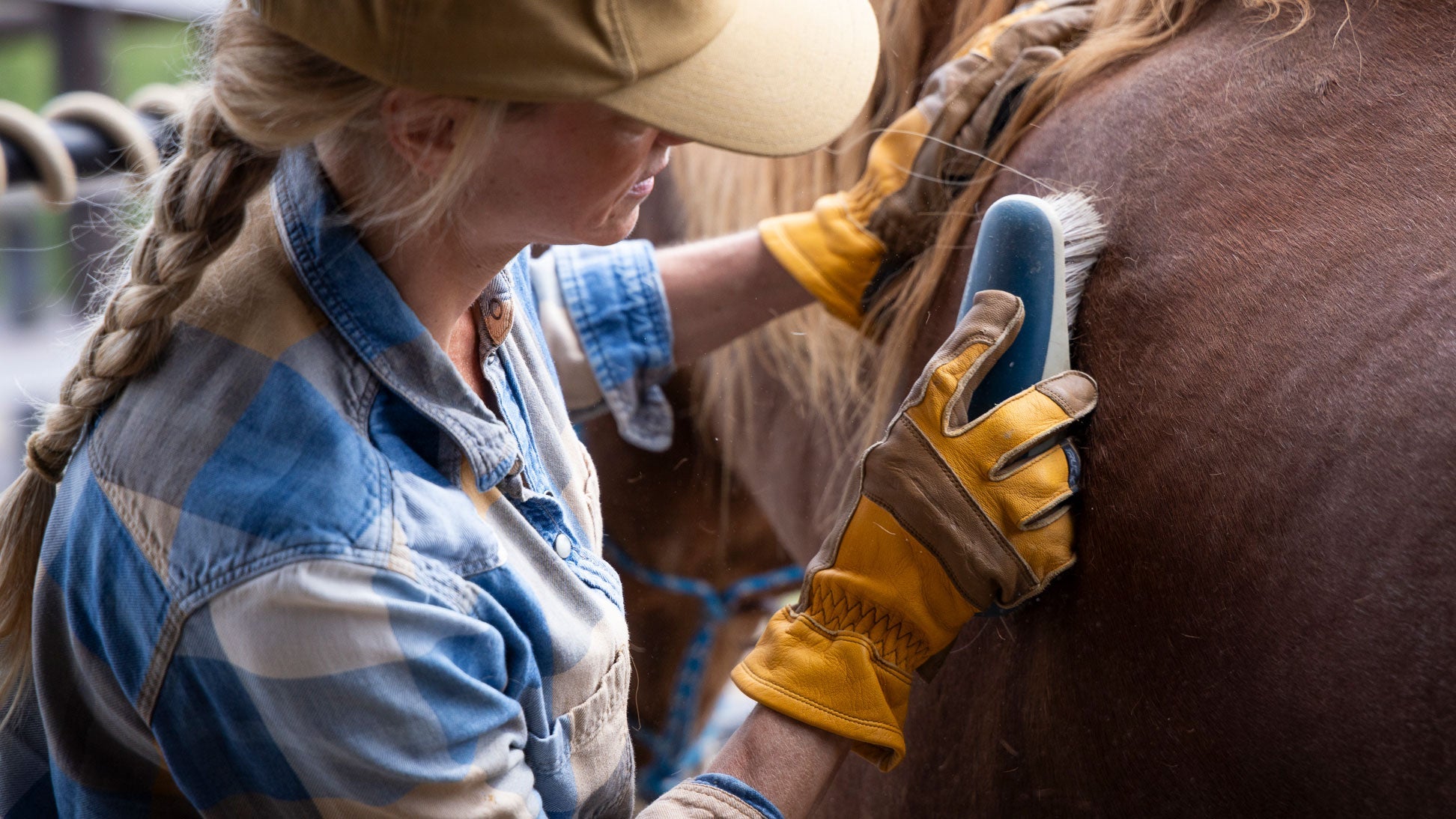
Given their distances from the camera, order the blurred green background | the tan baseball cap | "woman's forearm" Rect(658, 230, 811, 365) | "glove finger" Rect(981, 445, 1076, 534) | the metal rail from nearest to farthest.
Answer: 1. the tan baseball cap
2. "glove finger" Rect(981, 445, 1076, 534)
3. "woman's forearm" Rect(658, 230, 811, 365)
4. the metal rail
5. the blurred green background

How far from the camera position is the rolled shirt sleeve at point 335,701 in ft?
1.74

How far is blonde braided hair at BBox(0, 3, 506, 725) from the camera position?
1.76 feet

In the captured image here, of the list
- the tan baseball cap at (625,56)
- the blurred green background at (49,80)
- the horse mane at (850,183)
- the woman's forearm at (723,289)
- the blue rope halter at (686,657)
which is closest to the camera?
the tan baseball cap at (625,56)

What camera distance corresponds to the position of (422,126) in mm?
556

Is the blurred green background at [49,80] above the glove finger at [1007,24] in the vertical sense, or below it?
below

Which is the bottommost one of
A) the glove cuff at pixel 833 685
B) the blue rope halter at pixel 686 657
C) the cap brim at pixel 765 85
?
the blue rope halter at pixel 686 657

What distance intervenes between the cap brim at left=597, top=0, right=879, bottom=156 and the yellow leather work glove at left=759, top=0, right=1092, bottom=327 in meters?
0.24

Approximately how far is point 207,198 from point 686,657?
1.17 meters

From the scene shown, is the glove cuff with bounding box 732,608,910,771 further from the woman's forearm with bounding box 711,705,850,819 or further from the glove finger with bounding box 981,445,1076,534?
the glove finger with bounding box 981,445,1076,534

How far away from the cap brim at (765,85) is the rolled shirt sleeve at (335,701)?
0.88 ft

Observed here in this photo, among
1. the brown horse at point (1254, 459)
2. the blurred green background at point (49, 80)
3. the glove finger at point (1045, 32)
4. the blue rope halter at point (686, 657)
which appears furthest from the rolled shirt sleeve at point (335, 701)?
the blurred green background at point (49, 80)

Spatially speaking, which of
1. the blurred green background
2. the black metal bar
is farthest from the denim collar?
the blurred green background

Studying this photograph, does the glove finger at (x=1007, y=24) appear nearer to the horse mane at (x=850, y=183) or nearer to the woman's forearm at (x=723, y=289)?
the horse mane at (x=850, y=183)

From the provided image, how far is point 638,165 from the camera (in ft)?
1.95
